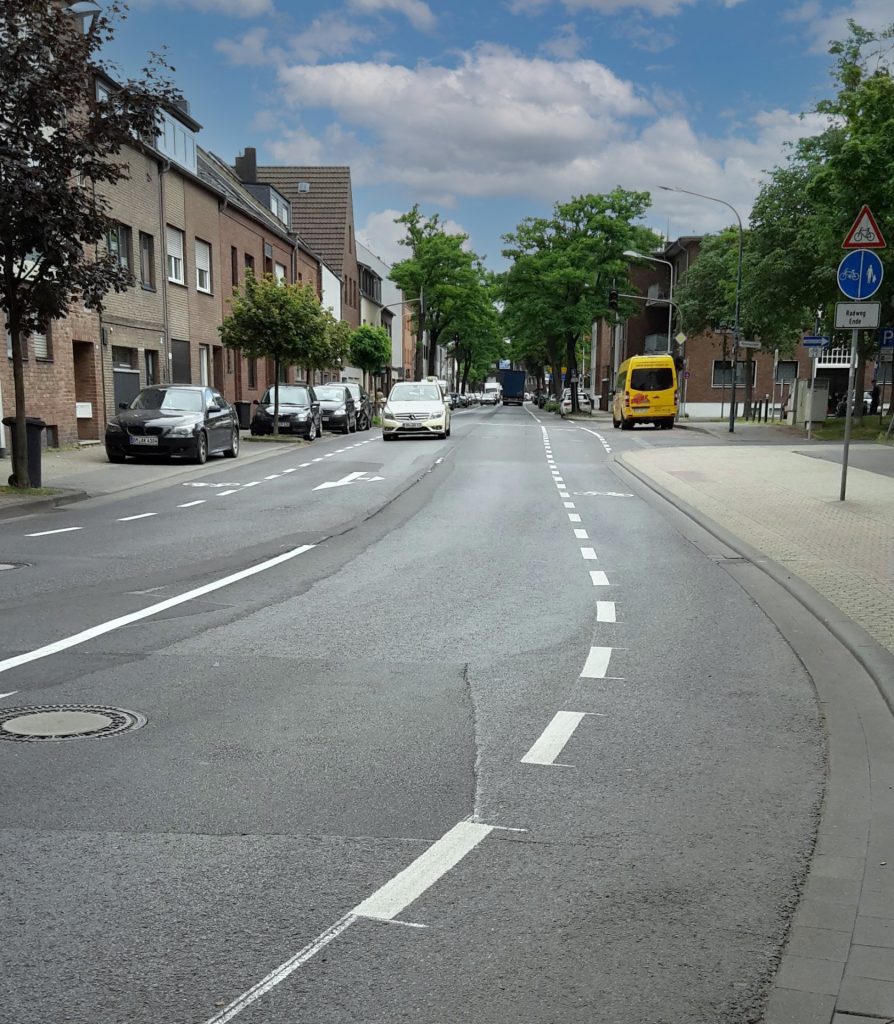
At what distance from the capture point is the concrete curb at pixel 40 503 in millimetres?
14062

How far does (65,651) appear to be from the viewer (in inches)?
262

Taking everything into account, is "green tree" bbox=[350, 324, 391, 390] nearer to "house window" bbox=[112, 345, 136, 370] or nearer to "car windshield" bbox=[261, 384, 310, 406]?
"car windshield" bbox=[261, 384, 310, 406]

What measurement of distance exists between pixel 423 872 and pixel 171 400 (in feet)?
69.4

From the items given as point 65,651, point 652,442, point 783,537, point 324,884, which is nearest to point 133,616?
point 65,651

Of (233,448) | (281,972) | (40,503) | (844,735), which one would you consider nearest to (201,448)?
(233,448)

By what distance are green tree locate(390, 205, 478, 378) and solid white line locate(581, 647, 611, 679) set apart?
69.3 meters

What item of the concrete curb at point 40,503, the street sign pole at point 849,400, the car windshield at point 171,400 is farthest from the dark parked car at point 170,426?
the street sign pole at point 849,400

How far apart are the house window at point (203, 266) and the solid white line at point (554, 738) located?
3347 cm

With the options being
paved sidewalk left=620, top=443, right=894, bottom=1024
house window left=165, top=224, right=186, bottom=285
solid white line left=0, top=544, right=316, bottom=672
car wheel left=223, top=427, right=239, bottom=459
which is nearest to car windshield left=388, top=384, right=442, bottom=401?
house window left=165, top=224, right=186, bottom=285

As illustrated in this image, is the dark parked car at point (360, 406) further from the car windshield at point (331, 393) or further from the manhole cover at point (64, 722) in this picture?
the manhole cover at point (64, 722)

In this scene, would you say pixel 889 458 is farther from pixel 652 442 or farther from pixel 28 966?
pixel 28 966

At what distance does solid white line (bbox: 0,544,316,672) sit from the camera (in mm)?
6480

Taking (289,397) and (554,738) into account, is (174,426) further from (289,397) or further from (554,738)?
(554,738)

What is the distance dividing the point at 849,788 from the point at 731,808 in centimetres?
59
